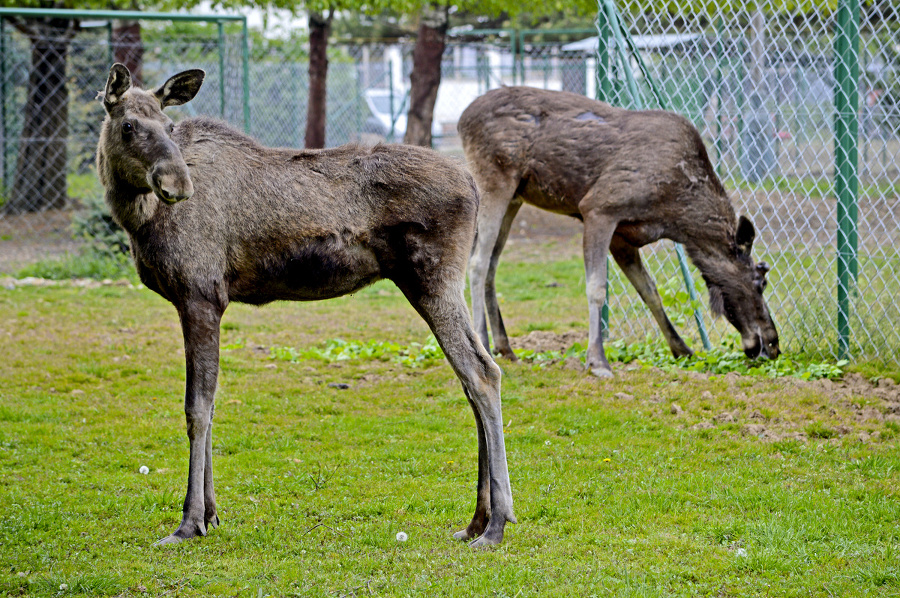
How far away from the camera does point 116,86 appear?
423 cm

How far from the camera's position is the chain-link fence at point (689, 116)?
306 inches

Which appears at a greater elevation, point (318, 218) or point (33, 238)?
point (318, 218)

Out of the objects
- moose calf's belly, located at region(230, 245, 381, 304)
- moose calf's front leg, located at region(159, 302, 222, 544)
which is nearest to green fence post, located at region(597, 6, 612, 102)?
moose calf's belly, located at region(230, 245, 381, 304)

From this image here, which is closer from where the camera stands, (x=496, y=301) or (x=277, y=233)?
(x=277, y=233)

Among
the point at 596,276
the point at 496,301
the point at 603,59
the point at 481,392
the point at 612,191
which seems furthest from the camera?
the point at 603,59

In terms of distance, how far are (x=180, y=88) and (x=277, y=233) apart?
92 centimetres

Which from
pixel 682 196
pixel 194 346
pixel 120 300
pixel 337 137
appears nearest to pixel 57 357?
pixel 120 300

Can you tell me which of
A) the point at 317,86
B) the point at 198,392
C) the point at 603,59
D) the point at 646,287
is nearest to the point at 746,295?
the point at 646,287

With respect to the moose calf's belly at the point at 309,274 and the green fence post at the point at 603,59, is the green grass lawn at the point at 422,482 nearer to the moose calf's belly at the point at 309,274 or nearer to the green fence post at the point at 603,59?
the moose calf's belly at the point at 309,274

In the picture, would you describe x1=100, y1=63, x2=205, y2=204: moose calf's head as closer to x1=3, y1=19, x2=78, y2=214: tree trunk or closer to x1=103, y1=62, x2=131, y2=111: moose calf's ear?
x1=103, y1=62, x2=131, y2=111: moose calf's ear

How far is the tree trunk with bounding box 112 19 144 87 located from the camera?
1391 centimetres

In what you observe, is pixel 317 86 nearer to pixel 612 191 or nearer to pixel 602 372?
pixel 612 191

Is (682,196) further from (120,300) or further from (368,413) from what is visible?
(120,300)

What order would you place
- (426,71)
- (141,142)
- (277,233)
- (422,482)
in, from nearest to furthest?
(141,142)
(277,233)
(422,482)
(426,71)
